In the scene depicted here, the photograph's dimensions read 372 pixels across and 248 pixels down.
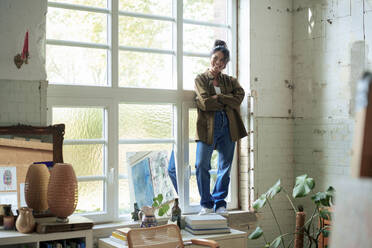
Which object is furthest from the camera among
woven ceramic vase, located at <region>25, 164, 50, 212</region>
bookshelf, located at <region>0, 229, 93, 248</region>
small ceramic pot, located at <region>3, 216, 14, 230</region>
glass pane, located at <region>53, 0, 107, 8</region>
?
glass pane, located at <region>53, 0, 107, 8</region>

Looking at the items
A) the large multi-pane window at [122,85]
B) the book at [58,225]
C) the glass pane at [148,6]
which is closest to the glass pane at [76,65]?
the large multi-pane window at [122,85]

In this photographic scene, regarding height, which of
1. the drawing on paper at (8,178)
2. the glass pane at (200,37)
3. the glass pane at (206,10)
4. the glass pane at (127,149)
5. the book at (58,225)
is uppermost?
the glass pane at (206,10)

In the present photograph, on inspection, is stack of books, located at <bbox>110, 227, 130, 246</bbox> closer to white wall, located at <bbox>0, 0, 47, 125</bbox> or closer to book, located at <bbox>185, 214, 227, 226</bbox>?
book, located at <bbox>185, 214, 227, 226</bbox>

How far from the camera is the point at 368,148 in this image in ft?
2.47

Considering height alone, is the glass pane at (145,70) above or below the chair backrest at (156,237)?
above

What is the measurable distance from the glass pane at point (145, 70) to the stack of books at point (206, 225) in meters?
1.43

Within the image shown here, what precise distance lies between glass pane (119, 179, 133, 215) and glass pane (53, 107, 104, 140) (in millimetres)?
525

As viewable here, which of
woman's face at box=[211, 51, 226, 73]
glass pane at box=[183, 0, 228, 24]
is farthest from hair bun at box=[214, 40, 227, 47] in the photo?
glass pane at box=[183, 0, 228, 24]

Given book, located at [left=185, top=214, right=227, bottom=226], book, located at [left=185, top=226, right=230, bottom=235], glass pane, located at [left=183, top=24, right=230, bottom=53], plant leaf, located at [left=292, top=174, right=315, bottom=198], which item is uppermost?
glass pane, located at [left=183, top=24, right=230, bottom=53]

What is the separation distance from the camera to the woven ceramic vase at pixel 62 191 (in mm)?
3492

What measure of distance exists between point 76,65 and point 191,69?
1.28 metres

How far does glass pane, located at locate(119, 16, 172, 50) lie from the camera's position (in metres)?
4.72

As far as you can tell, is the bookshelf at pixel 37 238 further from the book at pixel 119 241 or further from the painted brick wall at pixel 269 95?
the painted brick wall at pixel 269 95

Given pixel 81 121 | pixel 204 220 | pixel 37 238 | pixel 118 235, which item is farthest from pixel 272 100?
pixel 37 238
